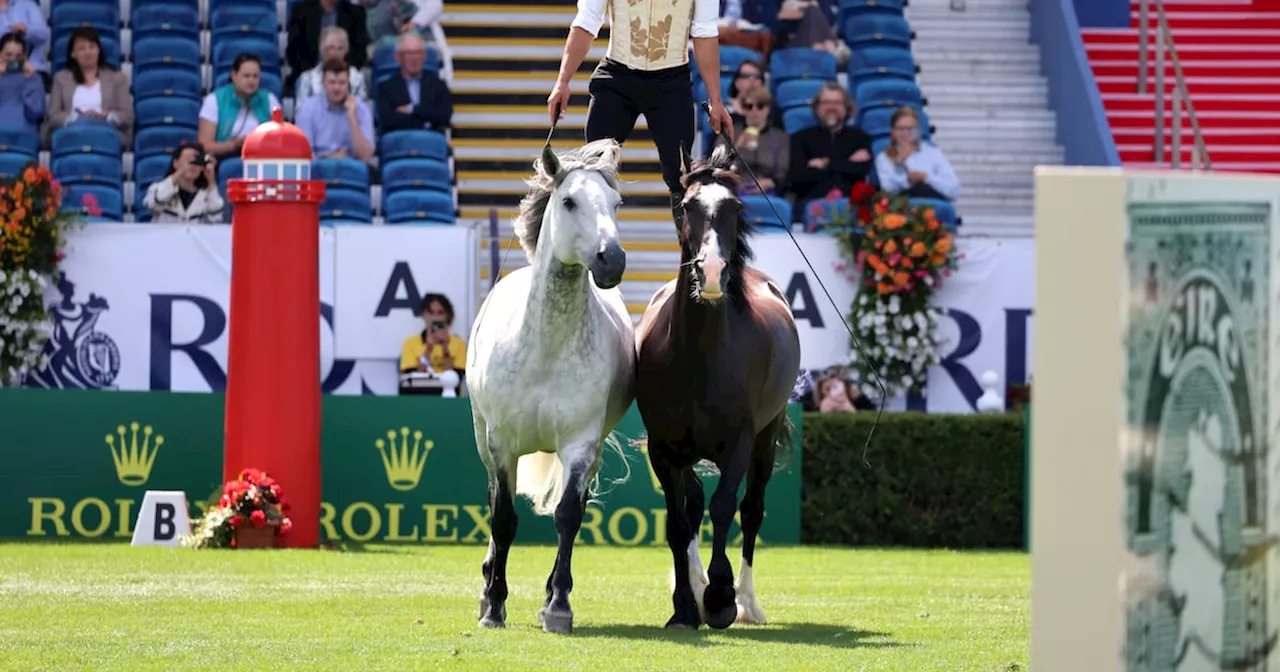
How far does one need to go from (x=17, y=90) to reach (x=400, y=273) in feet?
14.2

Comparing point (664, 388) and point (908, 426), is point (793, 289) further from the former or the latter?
point (664, 388)

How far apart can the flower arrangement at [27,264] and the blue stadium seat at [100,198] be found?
4.17ft

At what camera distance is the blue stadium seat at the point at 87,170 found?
58.3ft

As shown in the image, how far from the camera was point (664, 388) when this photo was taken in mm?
9227

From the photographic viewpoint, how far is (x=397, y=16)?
19438mm

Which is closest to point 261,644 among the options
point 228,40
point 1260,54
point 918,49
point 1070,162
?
point 228,40

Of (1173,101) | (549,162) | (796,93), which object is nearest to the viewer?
(549,162)

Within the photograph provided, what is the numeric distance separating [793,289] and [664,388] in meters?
7.57

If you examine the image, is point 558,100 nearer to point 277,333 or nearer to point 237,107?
point 277,333

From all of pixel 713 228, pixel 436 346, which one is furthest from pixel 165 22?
pixel 713 228

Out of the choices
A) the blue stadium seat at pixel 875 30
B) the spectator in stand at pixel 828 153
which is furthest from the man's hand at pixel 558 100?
the blue stadium seat at pixel 875 30

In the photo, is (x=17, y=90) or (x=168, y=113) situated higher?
(x=17, y=90)

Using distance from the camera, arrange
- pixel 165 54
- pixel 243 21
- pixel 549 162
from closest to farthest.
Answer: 1. pixel 549 162
2. pixel 165 54
3. pixel 243 21

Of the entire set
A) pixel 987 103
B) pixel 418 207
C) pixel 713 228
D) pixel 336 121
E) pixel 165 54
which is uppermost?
pixel 165 54
